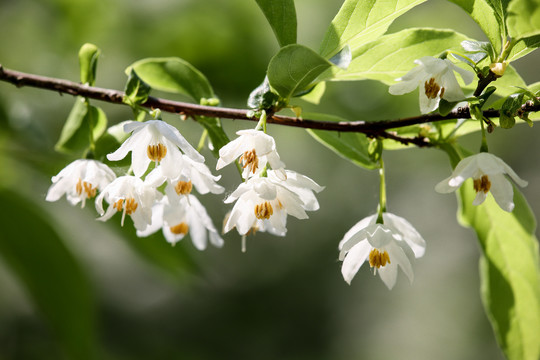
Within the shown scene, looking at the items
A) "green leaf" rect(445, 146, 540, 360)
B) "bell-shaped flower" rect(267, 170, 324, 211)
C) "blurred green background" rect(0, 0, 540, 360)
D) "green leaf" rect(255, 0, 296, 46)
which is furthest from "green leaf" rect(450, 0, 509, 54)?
"blurred green background" rect(0, 0, 540, 360)

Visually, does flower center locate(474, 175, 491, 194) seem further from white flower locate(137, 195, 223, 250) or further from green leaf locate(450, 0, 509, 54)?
white flower locate(137, 195, 223, 250)

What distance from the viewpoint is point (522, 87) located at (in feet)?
4.85

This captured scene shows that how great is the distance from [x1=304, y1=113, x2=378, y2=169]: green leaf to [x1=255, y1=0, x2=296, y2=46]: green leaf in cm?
31

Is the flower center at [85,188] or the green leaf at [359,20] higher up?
the green leaf at [359,20]

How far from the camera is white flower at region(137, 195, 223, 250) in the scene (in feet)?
5.85

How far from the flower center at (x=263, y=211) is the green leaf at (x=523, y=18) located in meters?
0.76

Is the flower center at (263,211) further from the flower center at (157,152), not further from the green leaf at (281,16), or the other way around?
the green leaf at (281,16)

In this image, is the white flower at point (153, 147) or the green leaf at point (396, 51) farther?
the green leaf at point (396, 51)

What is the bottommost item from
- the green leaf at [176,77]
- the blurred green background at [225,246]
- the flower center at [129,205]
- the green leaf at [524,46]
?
the flower center at [129,205]

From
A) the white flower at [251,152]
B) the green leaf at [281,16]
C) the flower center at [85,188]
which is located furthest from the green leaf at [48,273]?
the green leaf at [281,16]

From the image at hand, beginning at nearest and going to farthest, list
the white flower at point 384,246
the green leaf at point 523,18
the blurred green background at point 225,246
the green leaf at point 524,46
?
the green leaf at point 523,18 → the green leaf at point 524,46 → the white flower at point 384,246 → the blurred green background at point 225,246

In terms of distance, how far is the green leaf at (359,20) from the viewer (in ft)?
4.47

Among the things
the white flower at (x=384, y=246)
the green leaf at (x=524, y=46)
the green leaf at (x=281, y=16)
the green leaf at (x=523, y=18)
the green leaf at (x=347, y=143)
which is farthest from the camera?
the green leaf at (x=347, y=143)

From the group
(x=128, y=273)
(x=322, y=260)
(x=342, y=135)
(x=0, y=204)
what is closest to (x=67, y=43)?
(x=0, y=204)
